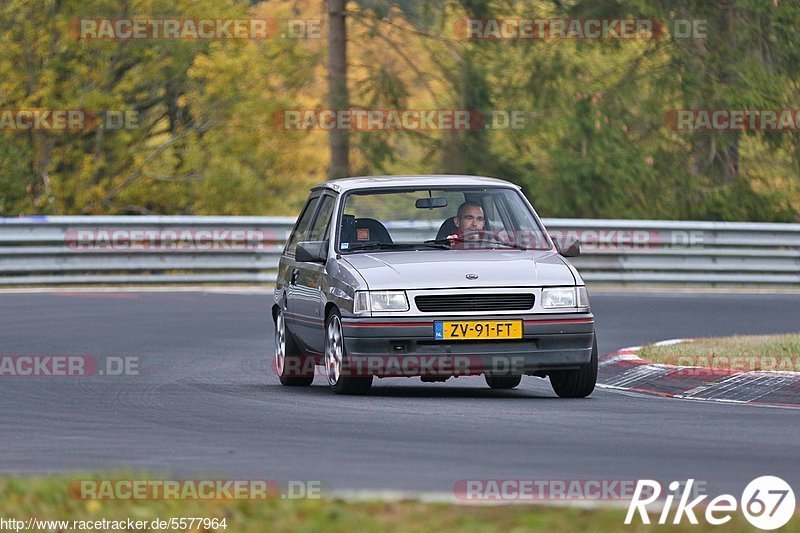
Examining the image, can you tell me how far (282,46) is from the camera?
40.2m

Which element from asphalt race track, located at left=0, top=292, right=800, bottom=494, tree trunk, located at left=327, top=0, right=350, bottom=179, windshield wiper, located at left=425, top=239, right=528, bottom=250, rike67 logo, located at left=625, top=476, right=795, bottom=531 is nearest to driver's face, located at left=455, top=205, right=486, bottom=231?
windshield wiper, located at left=425, top=239, right=528, bottom=250

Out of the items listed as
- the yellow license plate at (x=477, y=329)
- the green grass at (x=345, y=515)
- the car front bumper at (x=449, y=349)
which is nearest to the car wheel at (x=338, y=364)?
the car front bumper at (x=449, y=349)

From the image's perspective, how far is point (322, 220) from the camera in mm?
13094

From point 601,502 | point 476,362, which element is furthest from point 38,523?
point 476,362

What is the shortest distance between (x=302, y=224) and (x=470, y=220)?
182cm

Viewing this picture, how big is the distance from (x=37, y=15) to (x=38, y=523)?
3251cm

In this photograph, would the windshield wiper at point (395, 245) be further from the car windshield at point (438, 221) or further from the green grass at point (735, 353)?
the green grass at point (735, 353)

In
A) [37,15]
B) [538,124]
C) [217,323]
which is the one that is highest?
[37,15]

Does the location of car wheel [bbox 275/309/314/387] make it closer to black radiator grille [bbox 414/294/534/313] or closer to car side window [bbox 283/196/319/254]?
car side window [bbox 283/196/319/254]

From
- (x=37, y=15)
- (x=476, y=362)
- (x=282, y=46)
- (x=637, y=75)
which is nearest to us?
(x=476, y=362)

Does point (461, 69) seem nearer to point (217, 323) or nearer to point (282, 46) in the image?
point (282, 46)

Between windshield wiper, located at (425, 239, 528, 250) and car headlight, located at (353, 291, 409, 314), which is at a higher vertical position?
windshield wiper, located at (425, 239, 528, 250)

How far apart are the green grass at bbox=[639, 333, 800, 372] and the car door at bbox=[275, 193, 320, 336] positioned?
311 cm

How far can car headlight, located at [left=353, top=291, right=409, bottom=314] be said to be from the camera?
1129 cm
